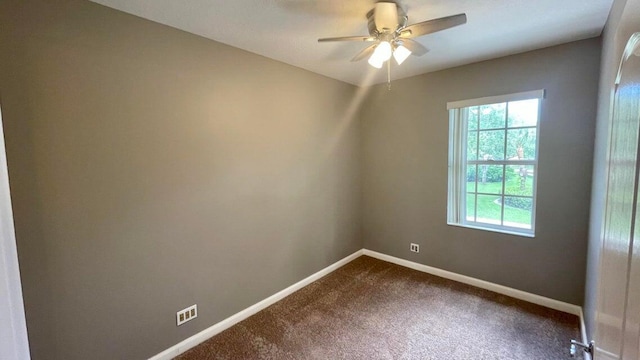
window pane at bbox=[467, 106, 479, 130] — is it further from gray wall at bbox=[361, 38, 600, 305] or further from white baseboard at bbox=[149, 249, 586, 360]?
white baseboard at bbox=[149, 249, 586, 360]

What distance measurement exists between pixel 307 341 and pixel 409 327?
34.6 inches

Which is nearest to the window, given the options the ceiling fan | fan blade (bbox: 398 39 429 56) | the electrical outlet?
fan blade (bbox: 398 39 429 56)

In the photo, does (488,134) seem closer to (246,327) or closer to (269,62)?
(269,62)

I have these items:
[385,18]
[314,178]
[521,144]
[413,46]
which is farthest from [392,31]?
[521,144]

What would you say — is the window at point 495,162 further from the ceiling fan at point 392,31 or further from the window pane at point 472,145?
the ceiling fan at point 392,31

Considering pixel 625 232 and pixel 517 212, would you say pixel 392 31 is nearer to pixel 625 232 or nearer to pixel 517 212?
pixel 625 232

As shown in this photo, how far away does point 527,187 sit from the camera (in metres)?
2.72

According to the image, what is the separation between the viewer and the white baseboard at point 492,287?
249cm

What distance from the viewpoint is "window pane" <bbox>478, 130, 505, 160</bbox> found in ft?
9.33

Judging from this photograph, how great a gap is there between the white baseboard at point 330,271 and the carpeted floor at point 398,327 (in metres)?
0.06

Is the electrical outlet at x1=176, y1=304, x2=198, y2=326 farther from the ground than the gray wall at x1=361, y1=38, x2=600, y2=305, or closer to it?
closer to it

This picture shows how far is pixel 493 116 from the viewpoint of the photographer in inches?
113

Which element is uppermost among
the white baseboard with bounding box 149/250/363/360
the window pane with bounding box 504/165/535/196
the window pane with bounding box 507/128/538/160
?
the window pane with bounding box 507/128/538/160

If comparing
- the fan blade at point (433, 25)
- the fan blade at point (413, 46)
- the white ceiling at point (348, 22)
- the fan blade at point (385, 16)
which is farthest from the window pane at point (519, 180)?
the fan blade at point (385, 16)
